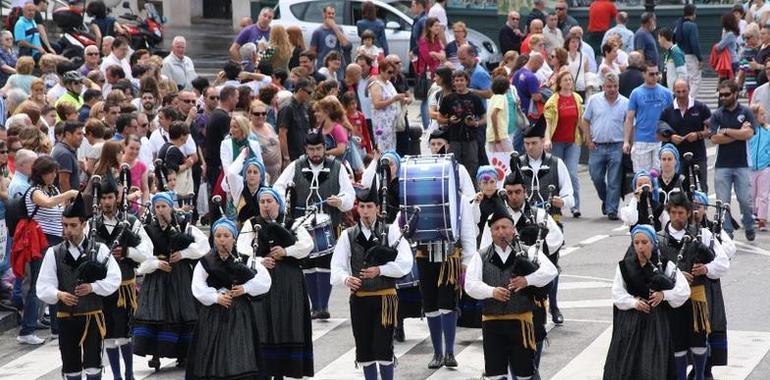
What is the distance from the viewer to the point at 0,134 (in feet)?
55.2

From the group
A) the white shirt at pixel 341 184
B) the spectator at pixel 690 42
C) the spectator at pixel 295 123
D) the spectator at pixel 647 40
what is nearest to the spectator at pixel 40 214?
the white shirt at pixel 341 184

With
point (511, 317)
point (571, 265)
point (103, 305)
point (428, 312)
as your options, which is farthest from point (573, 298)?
point (103, 305)

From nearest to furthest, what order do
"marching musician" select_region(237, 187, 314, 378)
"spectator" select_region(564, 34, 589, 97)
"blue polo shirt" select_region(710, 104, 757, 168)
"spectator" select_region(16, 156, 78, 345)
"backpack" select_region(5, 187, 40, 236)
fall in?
"marching musician" select_region(237, 187, 314, 378)
"spectator" select_region(16, 156, 78, 345)
"backpack" select_region(5, 187, 40, 236)
"blue polo shirt" select_region(710, 104, 757, 168)
"spectator" select_region(564, 34, 589, 97)

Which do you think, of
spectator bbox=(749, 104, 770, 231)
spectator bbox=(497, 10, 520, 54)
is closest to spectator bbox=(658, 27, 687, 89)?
spectator bbox=(497, 10, 520, 54)

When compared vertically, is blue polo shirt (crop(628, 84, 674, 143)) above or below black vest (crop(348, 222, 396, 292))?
above

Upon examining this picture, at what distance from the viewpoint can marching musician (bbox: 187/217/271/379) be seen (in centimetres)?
1306

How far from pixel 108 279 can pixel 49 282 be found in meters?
0.45

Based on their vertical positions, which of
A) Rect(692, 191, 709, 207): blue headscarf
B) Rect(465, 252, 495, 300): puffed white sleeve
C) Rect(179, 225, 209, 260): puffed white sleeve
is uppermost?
Rect(692, 191, 709, 207): blue headscarf

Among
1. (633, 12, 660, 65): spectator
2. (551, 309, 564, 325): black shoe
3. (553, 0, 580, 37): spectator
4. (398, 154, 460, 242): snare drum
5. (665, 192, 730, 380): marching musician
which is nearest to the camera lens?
(665, 192, 730, 380): marching musician

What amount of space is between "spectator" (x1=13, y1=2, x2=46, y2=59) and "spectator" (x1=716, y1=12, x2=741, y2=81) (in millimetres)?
10708

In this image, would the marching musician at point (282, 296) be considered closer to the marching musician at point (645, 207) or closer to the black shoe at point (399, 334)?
the black shoe at point (399, 334)

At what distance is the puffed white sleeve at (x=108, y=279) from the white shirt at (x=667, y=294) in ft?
12.7

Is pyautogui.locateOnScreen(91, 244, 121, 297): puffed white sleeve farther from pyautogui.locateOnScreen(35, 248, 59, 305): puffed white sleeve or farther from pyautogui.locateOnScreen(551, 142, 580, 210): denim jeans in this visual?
pyautogui.locateOnScreen(551, 142, 580, 210): denim jeans

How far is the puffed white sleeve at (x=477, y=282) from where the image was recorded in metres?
13.0
